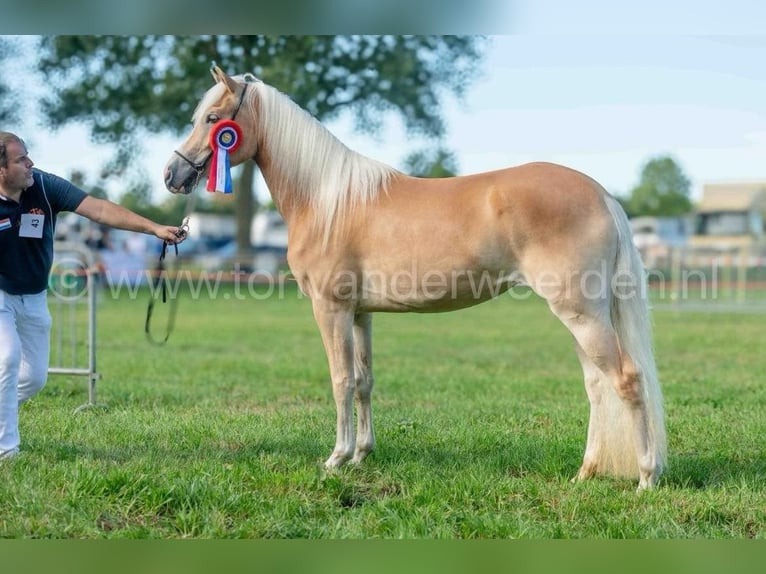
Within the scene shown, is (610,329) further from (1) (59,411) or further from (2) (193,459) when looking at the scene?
(1) (59,411)

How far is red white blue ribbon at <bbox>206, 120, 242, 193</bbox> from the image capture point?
489cm

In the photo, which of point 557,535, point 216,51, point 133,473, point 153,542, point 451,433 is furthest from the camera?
point 216,51

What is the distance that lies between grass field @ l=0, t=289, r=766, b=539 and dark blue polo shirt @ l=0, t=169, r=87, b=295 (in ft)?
3.78

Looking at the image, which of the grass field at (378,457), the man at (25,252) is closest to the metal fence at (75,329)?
the grass field at (378,457)

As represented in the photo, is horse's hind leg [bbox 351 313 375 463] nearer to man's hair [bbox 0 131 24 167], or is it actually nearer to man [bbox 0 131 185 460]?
man [bbox 0 131 185 460]

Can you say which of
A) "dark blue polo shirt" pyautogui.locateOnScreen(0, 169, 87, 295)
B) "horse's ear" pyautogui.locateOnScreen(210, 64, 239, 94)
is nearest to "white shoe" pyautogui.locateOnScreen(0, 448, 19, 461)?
"dark blue polo shirt" pyautogui.locateOnScreen(0, 169, 87, 295)

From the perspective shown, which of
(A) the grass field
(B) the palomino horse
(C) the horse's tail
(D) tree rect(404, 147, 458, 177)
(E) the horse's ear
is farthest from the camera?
(D) tree rect(404, 147, 458, 177)

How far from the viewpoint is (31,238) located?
15.8 feet

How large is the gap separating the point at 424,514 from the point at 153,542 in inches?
54.9

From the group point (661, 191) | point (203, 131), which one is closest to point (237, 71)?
point (203, 131)

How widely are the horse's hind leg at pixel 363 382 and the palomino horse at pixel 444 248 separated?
0.04 feet

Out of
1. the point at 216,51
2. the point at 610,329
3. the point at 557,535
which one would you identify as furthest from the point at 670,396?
the point at 216,51

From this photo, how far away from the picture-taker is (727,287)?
1029 inches

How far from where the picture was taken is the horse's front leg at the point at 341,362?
4875mm
